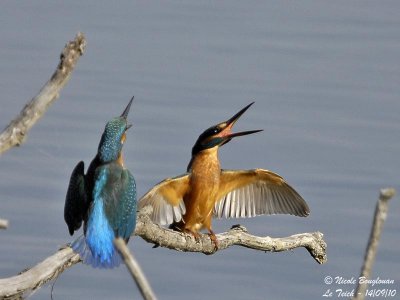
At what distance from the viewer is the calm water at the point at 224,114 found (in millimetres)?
7035

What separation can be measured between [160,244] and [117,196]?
0.33 meters

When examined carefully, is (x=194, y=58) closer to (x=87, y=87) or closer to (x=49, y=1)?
(x=87, y=87)

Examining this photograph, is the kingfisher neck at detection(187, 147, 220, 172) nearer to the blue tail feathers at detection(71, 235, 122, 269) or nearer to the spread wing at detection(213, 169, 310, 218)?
the spread wing at detection(213, 169, 310, 218)

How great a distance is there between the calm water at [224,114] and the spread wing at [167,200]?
0.98m

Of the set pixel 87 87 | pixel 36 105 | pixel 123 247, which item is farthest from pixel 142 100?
pixel 123 247

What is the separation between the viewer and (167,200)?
5836 millimetres

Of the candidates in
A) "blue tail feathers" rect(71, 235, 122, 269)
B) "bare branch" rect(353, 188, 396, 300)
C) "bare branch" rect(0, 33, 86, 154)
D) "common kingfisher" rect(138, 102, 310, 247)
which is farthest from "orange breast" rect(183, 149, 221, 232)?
"bare branch" rect(353, 188, 396, 300)

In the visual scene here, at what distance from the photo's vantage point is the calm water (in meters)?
7.04

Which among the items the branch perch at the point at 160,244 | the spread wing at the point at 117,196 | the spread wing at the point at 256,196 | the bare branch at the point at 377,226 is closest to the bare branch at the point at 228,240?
the branch perch at the point at 160,244

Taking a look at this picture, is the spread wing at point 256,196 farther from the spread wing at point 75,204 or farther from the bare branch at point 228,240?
the spread wing at point 75,204

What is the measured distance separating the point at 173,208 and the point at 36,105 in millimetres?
2280

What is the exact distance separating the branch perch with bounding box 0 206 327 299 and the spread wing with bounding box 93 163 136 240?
110 millimetres

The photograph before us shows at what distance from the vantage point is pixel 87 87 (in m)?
8.30

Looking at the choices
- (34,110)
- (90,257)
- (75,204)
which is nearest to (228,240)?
(75,204)
